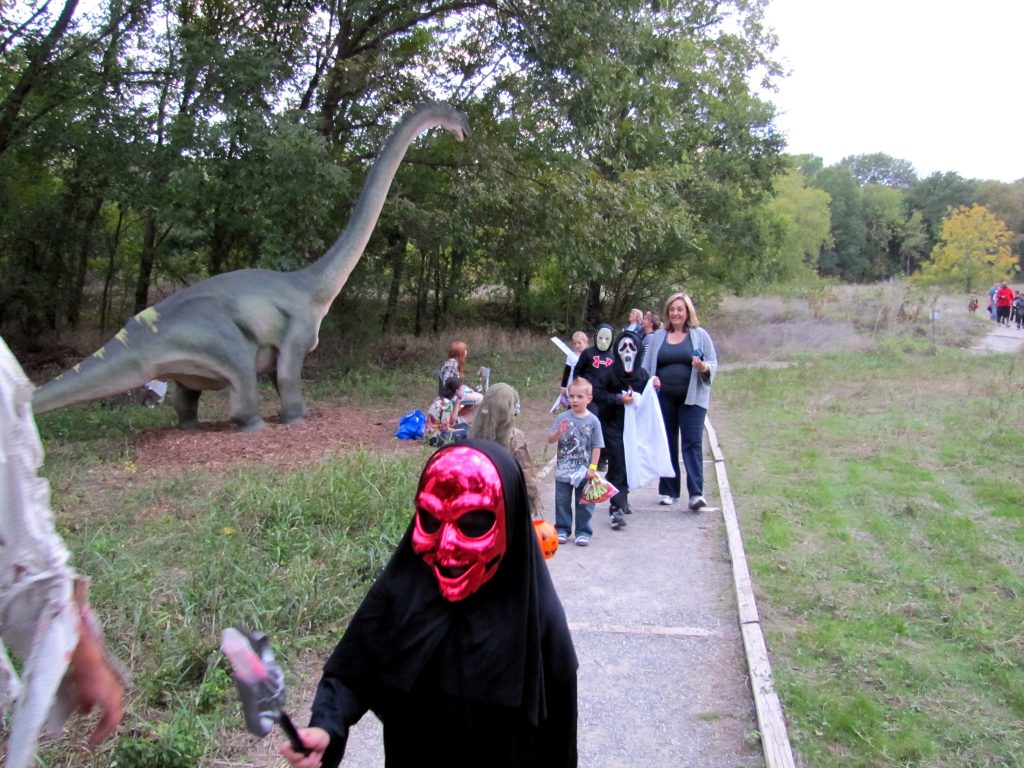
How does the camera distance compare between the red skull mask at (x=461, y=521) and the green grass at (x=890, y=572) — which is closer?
the red skull mask at (x=461, y=521)

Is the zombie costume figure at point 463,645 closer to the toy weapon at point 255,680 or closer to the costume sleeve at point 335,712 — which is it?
the costume sleeve at point 335,712

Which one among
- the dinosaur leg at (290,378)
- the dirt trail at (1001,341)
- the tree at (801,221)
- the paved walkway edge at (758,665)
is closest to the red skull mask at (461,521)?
the paved walkway edge at (758,665)

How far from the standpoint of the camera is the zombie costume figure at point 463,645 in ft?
6.64

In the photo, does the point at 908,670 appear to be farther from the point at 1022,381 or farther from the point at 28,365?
the point at 28,365

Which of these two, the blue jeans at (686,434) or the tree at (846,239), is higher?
the tree at (846,239)

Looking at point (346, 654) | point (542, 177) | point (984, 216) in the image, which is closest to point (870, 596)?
point (346, 654)

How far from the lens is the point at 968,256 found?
35062 millimetres

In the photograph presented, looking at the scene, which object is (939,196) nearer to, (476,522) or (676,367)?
(676,367)

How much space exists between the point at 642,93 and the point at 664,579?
9478 millimetres

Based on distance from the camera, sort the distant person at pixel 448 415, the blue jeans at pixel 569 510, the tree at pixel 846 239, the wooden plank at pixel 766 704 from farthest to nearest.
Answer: the tree at pixel 846 239 → the distant person at pixel 448 415 → the blue jeans at pixel 569 510 → the wooden plank at pixel 766 704

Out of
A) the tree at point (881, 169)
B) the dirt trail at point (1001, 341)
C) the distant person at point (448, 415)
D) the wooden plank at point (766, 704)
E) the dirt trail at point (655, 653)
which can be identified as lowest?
the dirt trail at point (655, 653)

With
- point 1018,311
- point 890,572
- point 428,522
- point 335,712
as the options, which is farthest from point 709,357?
point 1018,311

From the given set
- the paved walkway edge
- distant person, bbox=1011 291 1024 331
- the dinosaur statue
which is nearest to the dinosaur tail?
the dinosaur statue

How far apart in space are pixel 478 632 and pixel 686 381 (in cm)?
547
